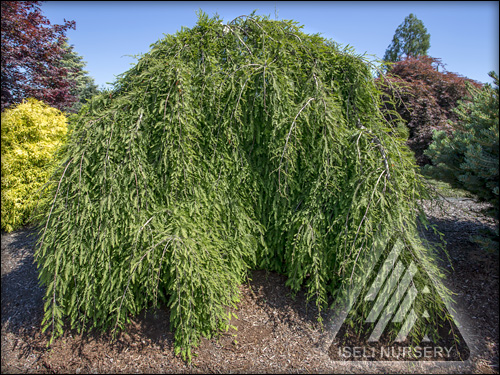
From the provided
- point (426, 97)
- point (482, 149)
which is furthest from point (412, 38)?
point (482, 149)

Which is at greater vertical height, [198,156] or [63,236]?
[198,156]

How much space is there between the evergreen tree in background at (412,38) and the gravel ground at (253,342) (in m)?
23.0

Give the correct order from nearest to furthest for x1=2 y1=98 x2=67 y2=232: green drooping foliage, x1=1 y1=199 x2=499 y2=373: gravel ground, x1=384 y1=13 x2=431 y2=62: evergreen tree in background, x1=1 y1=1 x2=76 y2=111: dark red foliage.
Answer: x1=1 y1=199 x2=499 y2=373: gravel ground < x1=2 y1=98 x2=67 y2=232: green drooping foliage < x1=1 y1=1 x2=76 y2=111: dark red foliage < x1=384 y1=13 x2=431 y2=62: evergreen tree in background

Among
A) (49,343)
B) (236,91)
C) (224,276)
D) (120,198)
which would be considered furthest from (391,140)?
(49,343)

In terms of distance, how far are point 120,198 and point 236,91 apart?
57.1 inches

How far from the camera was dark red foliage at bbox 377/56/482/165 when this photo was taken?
29.3 ft

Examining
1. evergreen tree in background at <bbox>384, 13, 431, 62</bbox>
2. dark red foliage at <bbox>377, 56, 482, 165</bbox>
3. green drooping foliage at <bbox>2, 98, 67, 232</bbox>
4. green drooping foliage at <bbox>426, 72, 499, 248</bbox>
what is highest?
evergreen tree in background at <bbox>384, 13, 431, 62</bbox>

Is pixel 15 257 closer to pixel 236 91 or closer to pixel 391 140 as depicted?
pixel 236 91

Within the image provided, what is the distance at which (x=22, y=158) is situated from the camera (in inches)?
218

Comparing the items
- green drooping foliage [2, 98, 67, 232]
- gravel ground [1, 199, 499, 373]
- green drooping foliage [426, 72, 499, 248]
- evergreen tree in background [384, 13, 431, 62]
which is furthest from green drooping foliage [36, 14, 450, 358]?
evergreen tree in background [384, 13, 431, 62]

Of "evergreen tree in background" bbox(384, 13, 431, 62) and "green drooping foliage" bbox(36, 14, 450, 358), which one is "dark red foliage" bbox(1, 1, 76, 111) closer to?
"green drooping foliage" bbox(36, 14, 450, 358)

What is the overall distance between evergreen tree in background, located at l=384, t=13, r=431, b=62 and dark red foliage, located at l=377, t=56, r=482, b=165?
1377 centimetres

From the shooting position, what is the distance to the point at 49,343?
2727mm

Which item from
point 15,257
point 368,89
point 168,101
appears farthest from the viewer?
point 15,257
